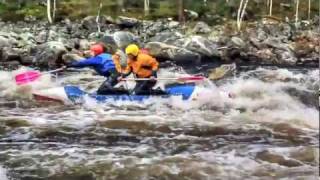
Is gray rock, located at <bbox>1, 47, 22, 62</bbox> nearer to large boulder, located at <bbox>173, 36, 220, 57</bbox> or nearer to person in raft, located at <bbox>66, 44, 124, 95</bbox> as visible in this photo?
large boulder, located at <bbox>173, 36, 220, 57</bbox>

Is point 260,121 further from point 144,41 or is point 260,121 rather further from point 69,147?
point 144,41

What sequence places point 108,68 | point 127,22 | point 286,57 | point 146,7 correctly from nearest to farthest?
1. point 108,68
2. point 286,57
3. point 127,22
4. point 146,7

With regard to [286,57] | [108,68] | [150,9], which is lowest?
[286,57]

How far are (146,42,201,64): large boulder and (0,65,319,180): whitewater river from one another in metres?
8.02

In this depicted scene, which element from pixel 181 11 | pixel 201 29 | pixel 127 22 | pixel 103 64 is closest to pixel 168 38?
pixel 201 29

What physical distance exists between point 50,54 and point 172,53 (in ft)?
17.6

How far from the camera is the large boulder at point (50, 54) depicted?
77.4ft

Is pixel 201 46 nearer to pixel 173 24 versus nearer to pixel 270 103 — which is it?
pixel 173 24

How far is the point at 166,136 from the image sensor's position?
11.4 meters

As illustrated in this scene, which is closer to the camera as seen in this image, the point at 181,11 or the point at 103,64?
the point at 103,64

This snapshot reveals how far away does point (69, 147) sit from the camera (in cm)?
1048

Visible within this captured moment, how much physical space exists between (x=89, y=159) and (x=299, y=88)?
953cm

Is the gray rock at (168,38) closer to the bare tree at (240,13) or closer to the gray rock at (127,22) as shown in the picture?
the gray rock at (127,22)

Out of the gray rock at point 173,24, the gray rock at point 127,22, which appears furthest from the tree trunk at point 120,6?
the gray rock at point 173,24
